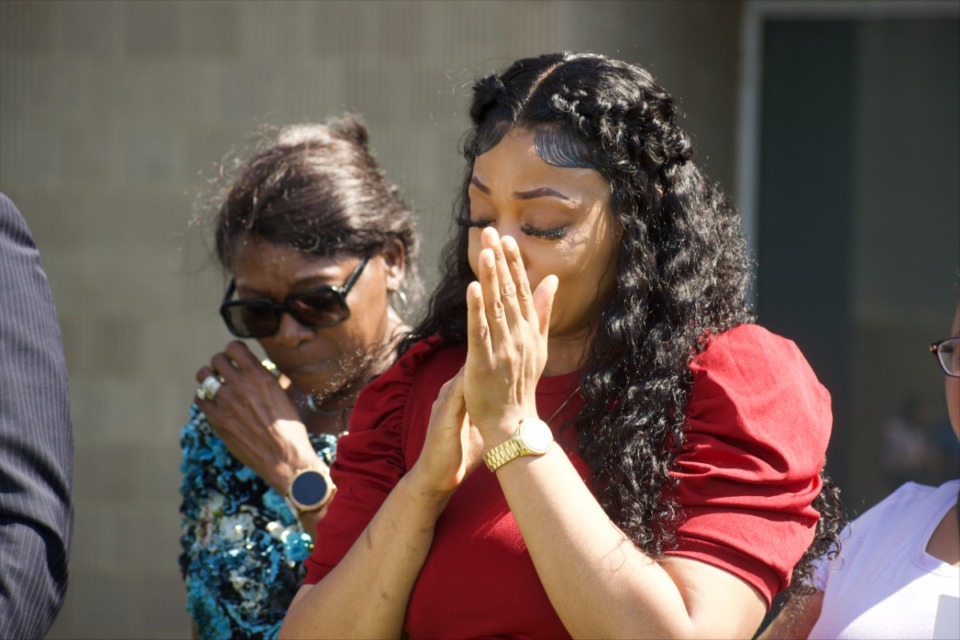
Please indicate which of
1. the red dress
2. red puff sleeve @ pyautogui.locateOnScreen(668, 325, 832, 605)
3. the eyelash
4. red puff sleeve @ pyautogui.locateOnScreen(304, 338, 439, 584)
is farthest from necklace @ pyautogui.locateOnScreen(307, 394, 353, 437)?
red puff sleeve @ pyautogui.locateOnScreen(668, 325, 832, 605)

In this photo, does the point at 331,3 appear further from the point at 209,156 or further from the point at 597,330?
the point at 597,330

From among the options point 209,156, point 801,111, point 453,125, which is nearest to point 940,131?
point 801,111

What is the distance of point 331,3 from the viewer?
431cm

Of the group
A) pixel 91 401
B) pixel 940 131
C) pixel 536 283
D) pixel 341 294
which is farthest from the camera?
pixel 940 131

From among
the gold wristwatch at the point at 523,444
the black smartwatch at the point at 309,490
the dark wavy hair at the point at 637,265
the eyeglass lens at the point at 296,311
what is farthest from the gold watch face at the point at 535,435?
the eyeglass lens at the point at 296,311

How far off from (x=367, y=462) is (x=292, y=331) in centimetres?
79

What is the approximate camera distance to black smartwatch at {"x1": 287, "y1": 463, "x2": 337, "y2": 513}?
2680 mm

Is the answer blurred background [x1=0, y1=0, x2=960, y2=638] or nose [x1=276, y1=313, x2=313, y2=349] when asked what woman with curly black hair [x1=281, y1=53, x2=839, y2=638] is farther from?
blurred background [x1=0, y1=0, x2=960, y2=638]

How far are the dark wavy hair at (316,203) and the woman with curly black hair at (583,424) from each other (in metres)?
0.75

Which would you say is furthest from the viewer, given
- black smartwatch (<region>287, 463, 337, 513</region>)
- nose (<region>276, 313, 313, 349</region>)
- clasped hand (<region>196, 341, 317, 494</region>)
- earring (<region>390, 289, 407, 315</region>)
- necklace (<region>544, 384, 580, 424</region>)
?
earring (<region>390, 289, 407, 315</region>)

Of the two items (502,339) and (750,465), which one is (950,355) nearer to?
(750,465)

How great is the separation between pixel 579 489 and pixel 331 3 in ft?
9.44

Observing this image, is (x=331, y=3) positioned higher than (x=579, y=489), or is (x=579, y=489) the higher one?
(x=331, y=3)

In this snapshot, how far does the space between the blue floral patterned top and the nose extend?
0.23 m
